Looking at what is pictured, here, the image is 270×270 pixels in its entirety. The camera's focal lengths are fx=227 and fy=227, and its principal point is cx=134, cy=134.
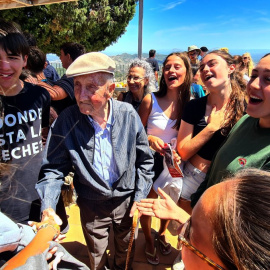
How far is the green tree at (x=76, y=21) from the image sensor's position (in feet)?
35.4

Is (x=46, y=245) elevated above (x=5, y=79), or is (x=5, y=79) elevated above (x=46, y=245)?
(x=5, y=79)

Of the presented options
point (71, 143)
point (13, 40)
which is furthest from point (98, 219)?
point (13, 40)

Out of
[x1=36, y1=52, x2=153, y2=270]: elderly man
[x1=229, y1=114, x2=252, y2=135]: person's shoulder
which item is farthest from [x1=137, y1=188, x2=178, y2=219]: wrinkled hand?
[x1=229, y1=114, x2=252, y2=135]: person's shoulder

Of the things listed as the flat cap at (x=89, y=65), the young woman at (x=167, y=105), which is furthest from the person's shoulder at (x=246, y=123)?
the flat cap at (x=89, y=65)

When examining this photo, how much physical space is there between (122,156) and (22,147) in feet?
2.37

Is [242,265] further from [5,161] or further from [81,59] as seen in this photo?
[5,161]

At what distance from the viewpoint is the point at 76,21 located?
13.0 meters

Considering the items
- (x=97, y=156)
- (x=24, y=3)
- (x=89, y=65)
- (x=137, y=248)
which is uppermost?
(x=24, y=3)

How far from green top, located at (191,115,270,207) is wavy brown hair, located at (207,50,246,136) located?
309 millimetres

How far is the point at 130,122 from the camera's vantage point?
5.67 feet

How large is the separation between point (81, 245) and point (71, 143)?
1.62 meters

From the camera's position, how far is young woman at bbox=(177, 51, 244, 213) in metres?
1.81

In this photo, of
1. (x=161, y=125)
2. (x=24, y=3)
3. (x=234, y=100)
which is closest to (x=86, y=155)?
(x=161, y=125)

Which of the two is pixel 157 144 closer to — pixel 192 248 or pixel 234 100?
pixel 234 100
